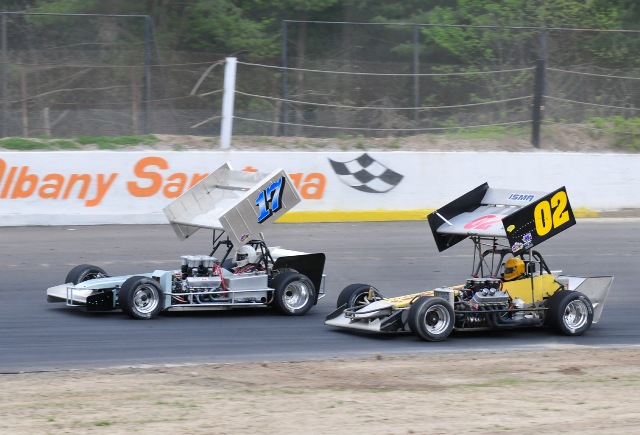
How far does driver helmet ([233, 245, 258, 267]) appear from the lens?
12.3m

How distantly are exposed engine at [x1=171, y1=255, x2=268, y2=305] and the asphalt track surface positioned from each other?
242 mm

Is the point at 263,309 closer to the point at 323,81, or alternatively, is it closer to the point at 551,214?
the point at 551,214

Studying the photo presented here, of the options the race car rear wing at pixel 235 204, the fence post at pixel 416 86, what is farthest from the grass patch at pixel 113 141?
the race car rear wing at pixel 235 204

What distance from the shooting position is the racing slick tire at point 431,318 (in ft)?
34.6

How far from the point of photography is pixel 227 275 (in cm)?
1206

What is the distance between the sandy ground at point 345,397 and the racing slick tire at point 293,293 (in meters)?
2.33

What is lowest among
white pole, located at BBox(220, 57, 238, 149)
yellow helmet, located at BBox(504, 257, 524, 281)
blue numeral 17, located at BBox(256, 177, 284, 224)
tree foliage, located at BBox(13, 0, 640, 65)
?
yellow helmet, located at BBox(504, 257, 524, 281)

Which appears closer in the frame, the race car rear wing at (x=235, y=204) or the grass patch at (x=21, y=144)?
the race car rear wing at (x=235, y=204)

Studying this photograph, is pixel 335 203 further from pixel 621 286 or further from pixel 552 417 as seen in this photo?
pixel 552 417

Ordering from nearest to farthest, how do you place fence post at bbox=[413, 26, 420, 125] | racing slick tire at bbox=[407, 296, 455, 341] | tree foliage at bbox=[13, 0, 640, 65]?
racing slick tire at bbox=[407, 296, 455, 341] < fence post at bbox=[413, 26, 420, 125] < tree foliage at bbox=[13, 0, 640, 65]

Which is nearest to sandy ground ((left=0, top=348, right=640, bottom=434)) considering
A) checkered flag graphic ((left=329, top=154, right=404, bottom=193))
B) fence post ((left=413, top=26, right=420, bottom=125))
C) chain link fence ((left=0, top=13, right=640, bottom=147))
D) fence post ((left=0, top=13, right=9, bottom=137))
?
checkered flag graphic ((left=329, top=154, right=404, bottom=193))

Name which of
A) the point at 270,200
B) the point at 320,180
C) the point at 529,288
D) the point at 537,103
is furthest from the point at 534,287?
the point at 537,103

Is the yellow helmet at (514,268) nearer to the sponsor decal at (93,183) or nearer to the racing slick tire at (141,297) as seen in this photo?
the racing slick tire at (141,297)

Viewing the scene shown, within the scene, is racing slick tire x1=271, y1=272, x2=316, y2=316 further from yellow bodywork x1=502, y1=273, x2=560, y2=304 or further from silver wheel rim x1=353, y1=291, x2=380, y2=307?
yellow bodywork x1=502, y1=273, x2=560, y2=304
